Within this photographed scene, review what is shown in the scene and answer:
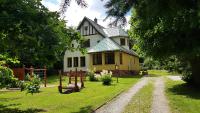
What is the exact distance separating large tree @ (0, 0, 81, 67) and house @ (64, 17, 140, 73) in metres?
32.3

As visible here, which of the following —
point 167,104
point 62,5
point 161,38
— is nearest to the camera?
point 62,5

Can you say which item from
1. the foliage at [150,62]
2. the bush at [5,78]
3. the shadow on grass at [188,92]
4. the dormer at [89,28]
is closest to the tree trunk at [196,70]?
the shadow on grass at [188,92]

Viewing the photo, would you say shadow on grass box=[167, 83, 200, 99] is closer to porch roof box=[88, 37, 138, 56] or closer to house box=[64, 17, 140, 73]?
house box=[64, 17, 140, 73]

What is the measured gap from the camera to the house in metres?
47.9

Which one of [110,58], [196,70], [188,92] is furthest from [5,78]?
[110,58]

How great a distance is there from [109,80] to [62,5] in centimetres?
2605

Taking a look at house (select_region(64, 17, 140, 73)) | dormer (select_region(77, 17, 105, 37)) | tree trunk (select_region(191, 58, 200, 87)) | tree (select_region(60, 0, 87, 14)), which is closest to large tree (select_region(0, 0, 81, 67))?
tree (select_region(60, 0, 87, 14))

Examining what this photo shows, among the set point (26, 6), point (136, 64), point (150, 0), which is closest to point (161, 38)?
point (26, 6)

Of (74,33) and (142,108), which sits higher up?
(74,33)

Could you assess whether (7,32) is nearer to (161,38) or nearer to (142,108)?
(142,108)

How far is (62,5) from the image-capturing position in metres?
2.69

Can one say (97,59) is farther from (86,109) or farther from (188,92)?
(86,109)

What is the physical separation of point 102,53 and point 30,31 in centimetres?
3684

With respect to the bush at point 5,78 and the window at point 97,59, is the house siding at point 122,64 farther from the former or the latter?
the bush at point 5,78
